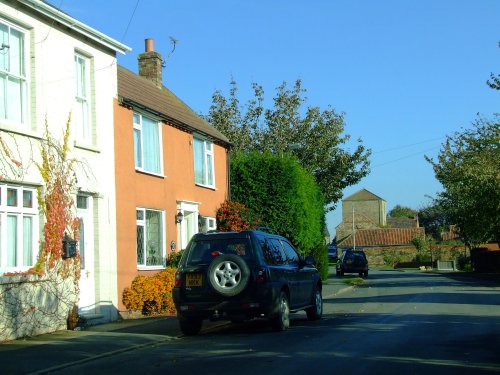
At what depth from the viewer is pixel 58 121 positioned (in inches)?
583

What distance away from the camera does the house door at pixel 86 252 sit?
1560 centimetres

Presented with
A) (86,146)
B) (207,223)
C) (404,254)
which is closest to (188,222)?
(207,223)

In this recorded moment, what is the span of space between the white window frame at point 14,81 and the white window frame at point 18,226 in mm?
1271

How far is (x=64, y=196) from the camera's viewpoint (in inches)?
576

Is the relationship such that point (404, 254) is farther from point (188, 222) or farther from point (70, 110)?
point (70, 110)

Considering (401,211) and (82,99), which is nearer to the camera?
(82,99)

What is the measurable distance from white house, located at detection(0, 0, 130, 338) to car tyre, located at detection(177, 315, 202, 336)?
328 centimetres

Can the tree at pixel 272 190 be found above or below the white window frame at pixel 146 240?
above

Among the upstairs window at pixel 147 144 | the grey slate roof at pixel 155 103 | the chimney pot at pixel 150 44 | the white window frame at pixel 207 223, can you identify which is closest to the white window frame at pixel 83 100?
the grey slate roof at pixel 155 103

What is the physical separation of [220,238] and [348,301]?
385 inches

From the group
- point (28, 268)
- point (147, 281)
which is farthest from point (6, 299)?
point (147, 281)

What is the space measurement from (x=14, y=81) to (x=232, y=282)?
5989 mm

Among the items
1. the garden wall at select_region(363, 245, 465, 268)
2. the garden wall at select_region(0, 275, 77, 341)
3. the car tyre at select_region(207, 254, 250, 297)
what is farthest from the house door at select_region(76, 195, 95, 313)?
the garden wall at select_region(363, 245, 465, 268)

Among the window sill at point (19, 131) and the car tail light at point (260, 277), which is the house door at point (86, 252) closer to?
the window sill at point (19, 131)
